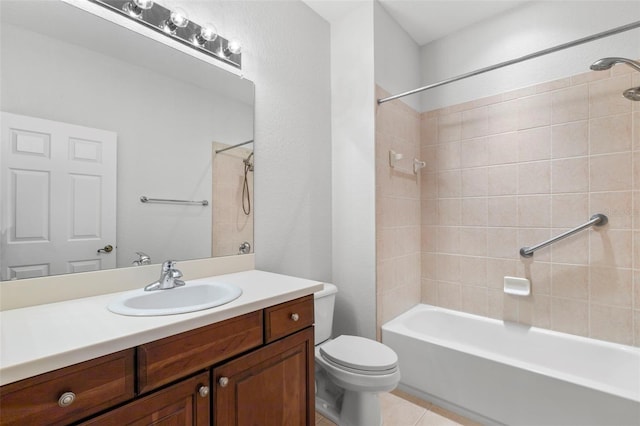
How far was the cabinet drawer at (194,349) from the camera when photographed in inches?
31.4

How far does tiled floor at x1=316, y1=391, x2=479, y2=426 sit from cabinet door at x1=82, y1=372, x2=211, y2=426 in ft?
3.68

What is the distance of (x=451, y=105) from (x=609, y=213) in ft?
4.12

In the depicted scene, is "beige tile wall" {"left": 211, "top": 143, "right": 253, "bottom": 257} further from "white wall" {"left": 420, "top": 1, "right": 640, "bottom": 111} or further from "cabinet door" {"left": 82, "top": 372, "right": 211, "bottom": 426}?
"white wall" {"left": 420, "top": 1, "right": 640, "bottom": 111}

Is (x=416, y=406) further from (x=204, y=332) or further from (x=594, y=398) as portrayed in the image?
(x=204, y=332)

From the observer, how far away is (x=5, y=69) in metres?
0.99

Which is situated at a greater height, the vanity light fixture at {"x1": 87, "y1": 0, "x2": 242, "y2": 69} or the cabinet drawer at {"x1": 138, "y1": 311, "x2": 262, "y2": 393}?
the vanity light fixture at {"x1": 87, "y1": 0, "x2": 242, "y2": 69}

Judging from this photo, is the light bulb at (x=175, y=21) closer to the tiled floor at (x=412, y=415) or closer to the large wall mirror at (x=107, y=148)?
the large wall mirror at (x=107, y=148)

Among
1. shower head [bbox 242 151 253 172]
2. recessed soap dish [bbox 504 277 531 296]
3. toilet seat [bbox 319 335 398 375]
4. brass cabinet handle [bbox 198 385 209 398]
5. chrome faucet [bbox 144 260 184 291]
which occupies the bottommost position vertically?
toilet seat [bbox 319 335 398 375]

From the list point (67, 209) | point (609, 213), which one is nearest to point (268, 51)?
point (67, 209)

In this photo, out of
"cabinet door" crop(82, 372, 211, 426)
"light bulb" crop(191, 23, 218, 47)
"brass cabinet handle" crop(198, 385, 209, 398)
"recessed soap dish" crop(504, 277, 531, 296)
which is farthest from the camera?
"recessed soap dish" crop(504, 277, 531, 296)

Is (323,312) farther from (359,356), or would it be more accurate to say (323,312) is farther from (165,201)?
(165,201)

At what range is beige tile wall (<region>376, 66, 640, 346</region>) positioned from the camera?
1.75m

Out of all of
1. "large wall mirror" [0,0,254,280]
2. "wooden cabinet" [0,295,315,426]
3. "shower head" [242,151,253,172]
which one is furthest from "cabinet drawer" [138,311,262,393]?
Result: "shower head" [242,151,253,172]

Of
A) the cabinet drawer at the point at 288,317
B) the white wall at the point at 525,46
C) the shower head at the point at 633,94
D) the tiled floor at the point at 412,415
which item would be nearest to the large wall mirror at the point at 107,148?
the cabinet drawer at the point at 288,317
